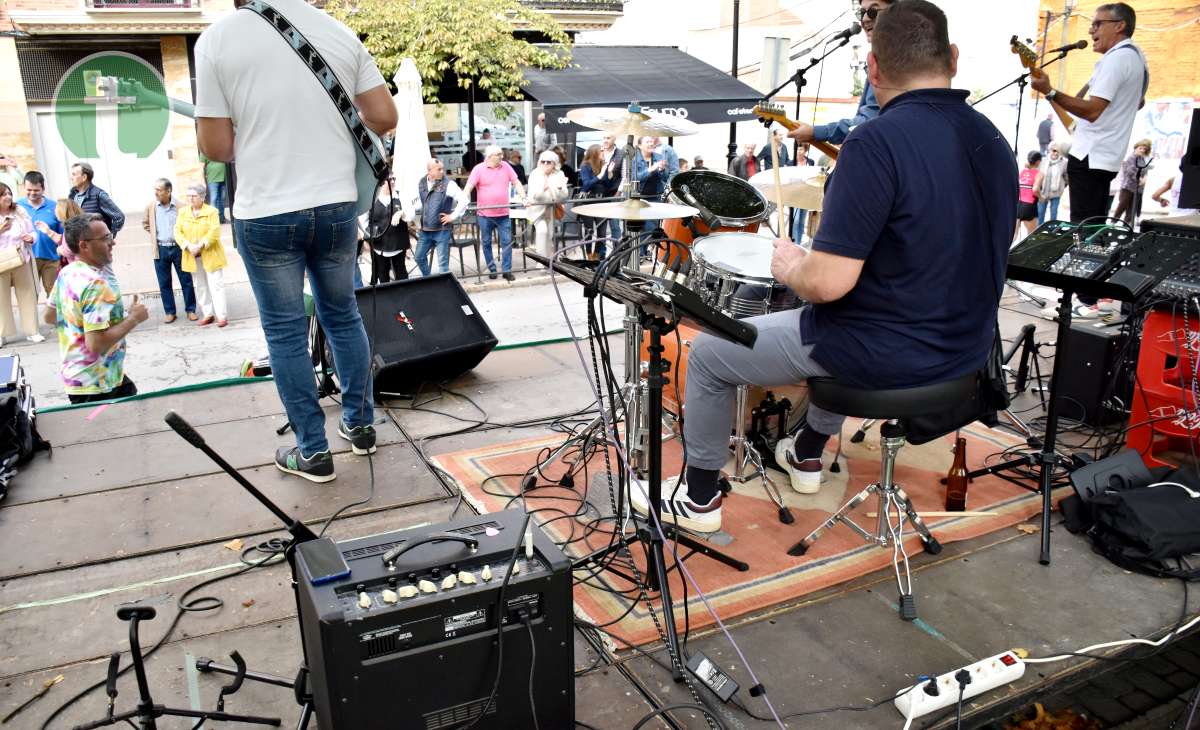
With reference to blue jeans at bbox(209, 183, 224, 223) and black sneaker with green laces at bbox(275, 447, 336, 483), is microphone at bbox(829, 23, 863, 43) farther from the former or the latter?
blue jeans at bbox(209, 183, 224, 223)

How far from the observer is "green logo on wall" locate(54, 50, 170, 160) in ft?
65.7

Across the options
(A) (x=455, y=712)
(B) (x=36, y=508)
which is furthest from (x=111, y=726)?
(B) (x=36, y=508)

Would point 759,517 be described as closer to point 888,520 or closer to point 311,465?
point 888,520

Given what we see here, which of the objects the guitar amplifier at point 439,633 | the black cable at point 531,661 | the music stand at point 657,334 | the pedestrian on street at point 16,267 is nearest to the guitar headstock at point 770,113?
the music stand at point 657,334

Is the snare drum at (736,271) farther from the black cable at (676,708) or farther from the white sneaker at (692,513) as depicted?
the black cable at (676,708)

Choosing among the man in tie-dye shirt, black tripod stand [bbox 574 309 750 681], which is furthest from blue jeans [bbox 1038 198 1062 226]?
the man in tie-dye shirt

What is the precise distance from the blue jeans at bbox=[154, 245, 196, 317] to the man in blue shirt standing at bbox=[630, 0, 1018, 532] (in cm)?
883

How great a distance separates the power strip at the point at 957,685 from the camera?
2266 mm

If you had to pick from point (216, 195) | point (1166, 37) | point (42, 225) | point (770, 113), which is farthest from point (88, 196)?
point (1166, 37)

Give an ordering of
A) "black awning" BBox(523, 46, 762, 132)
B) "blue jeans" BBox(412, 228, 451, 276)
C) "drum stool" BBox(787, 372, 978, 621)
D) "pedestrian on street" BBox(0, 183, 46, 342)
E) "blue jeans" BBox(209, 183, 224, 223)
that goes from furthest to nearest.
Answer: "blue jeans" BBox(209, 183, 224, 223), "black awning" BBox(523, 46, 762, 132), "blue jeans" BBox(412, 228, 451, 276), "pedestrian on street" BBox(0, 183, 46, 342), "drum stool" BBox(787, 372, 978, 621)

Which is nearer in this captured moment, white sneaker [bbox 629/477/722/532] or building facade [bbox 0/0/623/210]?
white sneaker [bbox 629/477/722/532]

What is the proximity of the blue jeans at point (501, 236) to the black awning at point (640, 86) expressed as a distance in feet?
14.0

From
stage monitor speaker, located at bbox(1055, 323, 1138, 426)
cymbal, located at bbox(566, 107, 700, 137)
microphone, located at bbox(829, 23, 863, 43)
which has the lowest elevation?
stage monitor speaker, located at bbox(1055, 323, 1138, 426)

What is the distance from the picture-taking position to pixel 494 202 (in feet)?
38.1
